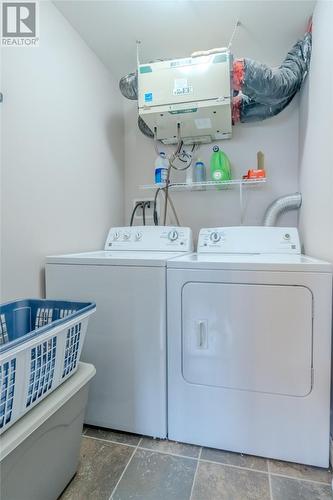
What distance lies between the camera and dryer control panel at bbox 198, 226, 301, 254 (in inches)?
65.1

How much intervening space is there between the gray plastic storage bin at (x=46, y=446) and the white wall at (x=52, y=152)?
555 millimetres

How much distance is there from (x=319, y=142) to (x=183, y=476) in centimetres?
173

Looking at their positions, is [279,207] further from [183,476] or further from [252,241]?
[183,476]

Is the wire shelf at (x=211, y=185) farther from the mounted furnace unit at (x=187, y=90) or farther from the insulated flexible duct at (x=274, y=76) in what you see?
the insulated flexible duct at (x=274, y=76)

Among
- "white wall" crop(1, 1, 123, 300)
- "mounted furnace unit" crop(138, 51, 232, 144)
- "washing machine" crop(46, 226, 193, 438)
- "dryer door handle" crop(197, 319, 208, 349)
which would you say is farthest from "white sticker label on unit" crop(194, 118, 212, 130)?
"dryer door handle" crop(197, 319, 208, 349)

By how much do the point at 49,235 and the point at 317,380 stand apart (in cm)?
147

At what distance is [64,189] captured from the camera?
1596mm

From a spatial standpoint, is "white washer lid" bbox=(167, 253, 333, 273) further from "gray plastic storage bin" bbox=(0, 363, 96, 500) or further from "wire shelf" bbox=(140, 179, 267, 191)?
"wire shelf" bbox=(140, 179, 267, 191)

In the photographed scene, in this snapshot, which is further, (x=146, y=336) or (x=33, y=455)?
(x=146, y=336)

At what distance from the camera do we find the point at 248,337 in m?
1.13

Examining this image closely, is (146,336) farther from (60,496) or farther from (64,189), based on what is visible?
(64,189)

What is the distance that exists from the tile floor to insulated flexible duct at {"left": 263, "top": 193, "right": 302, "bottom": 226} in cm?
146

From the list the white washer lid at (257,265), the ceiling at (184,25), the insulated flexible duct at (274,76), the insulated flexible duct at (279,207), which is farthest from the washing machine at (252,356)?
the ceiling at (184,25)

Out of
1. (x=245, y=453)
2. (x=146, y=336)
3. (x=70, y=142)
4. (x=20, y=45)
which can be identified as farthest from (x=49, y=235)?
(x=245, y=453)
